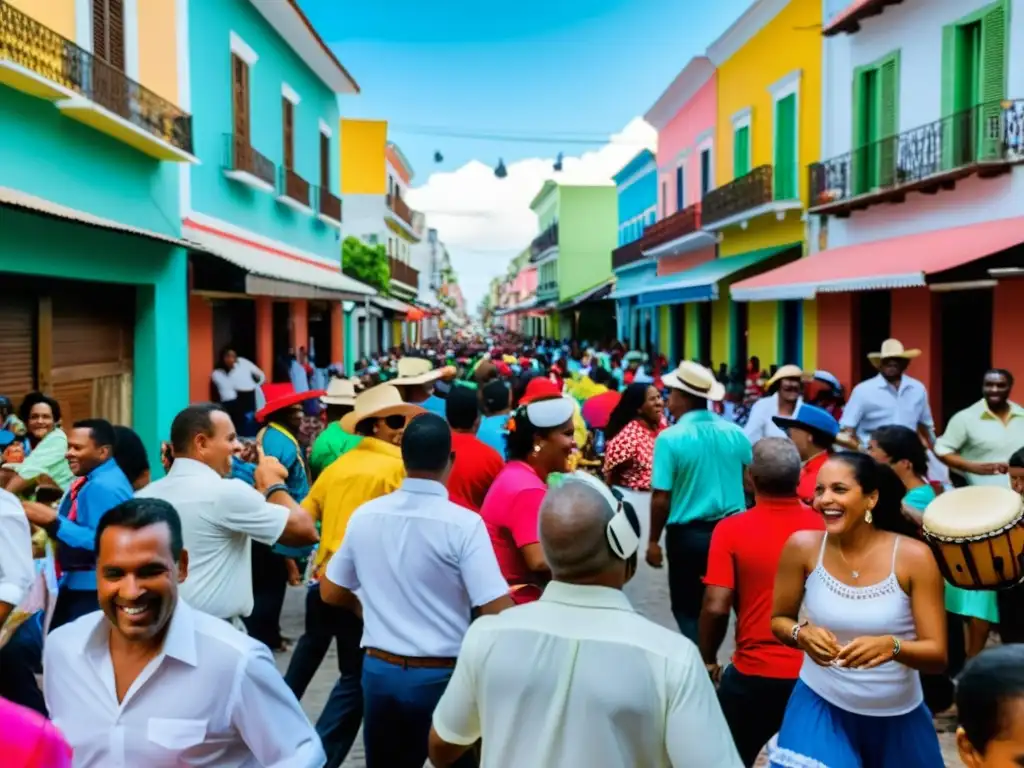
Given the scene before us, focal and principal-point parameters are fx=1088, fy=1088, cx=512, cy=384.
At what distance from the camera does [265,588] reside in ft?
18.5

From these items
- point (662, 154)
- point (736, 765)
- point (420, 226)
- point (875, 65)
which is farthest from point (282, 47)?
point (420, 226)

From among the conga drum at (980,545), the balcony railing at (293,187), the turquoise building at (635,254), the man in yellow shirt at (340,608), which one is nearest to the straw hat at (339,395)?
the man in yellow shirt at (340,608)

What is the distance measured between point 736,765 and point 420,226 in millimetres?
60336

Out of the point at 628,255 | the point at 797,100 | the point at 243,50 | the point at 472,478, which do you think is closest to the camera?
the point at 472,478

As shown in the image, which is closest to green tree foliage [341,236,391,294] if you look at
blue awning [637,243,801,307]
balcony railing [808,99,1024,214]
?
blue awning [637,243,801,307]

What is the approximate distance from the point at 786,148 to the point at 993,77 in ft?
21.8

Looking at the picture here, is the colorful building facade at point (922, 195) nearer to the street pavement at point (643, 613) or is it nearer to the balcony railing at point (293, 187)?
the street pavement at point (643, 613)

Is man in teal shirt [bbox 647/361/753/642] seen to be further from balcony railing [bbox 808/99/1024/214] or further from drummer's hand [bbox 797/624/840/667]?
balcony railing [bbox 808/99/1024/214]

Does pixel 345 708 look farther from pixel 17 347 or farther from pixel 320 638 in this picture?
pixel 17 347

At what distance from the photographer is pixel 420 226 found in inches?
2424

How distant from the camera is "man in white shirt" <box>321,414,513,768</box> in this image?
365 centimetres

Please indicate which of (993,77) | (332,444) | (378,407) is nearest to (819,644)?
(378,407)

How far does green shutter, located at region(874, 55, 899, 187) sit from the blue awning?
3.24 m

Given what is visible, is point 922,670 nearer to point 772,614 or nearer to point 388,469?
point 772,614
